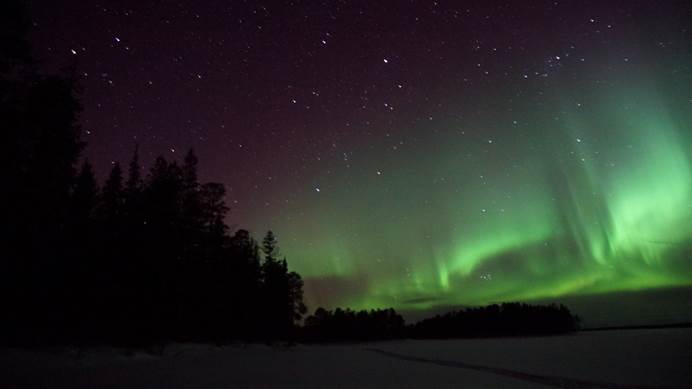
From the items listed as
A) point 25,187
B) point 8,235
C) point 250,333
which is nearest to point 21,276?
point 8,235

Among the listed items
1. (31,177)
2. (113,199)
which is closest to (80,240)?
(31,177)

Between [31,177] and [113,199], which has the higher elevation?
[113,199]

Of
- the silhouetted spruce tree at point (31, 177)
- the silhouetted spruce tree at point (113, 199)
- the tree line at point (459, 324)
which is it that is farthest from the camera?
the tree line at point (459, 324)

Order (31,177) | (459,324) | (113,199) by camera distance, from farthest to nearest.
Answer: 1. (459,324)
2. (113,199)
3. (31,177)

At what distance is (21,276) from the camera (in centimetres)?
2492

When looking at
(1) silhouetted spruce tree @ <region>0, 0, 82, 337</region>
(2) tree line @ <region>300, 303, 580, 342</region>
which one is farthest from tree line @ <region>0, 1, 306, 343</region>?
(2) tree line @ <region>300, 303, 580, 342</region>

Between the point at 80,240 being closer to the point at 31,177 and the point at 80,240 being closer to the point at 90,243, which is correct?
the point at 90,243

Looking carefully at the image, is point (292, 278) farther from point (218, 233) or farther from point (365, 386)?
point (365, 386)

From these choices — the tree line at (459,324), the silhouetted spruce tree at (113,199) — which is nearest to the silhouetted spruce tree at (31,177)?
the silhouetted spruce tree at (113,199)

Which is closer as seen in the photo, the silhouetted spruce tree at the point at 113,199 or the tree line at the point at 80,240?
the tree line at the point at 80,240

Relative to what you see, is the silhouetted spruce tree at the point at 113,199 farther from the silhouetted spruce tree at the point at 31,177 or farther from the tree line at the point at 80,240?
the silhouetted spruce tree at the point at 31,177

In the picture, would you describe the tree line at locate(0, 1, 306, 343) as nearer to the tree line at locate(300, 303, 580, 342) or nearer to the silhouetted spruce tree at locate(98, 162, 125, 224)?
the silhouetted spruce tree at locate(98, 162, 125, 224)

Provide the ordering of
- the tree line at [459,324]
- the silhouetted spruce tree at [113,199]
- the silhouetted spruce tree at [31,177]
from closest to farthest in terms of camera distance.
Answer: the silhouetted spruce tree at [31,177]
the silhouetted spruce tree at [113,199]
the tree line at [459,324]

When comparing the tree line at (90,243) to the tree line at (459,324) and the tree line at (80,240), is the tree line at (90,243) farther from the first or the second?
the tree line at (459,324)
